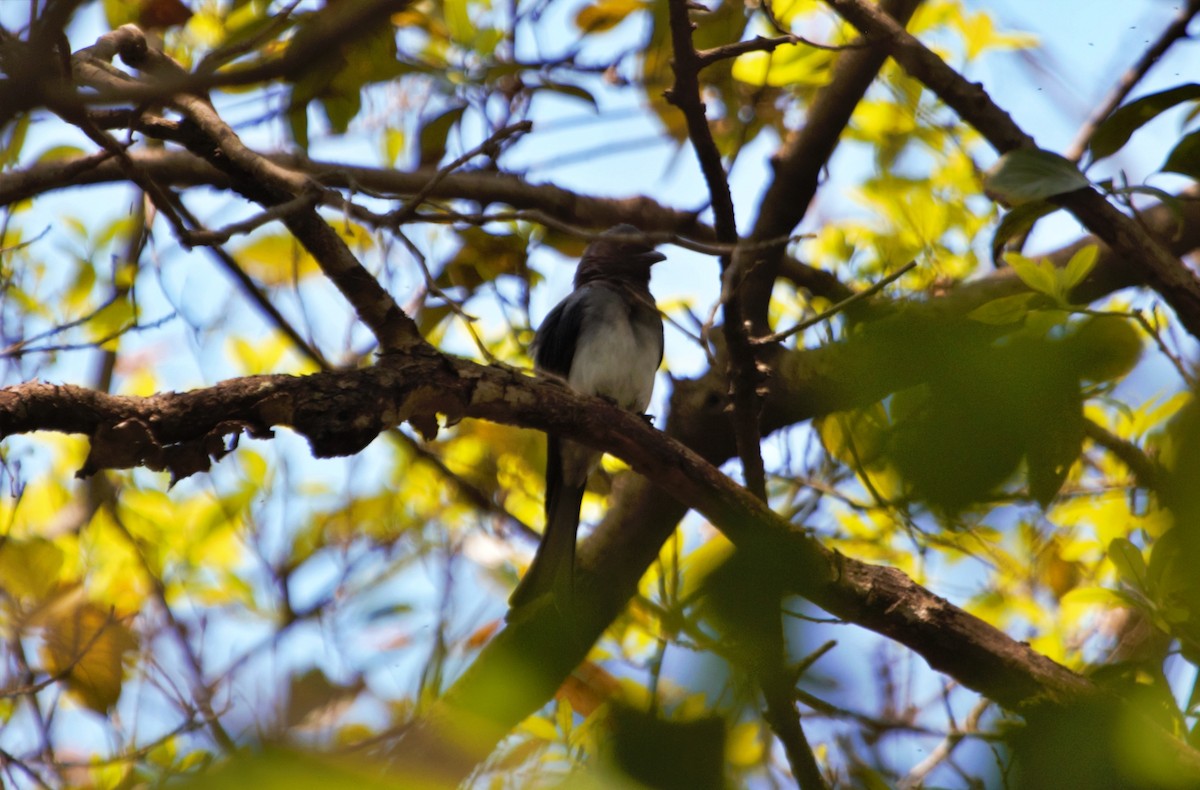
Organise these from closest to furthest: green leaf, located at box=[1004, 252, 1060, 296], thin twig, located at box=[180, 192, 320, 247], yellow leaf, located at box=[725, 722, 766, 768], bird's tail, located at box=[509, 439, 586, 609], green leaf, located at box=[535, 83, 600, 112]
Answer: yellow leaf, located at box=[725, 722, 766, 768], green leaf, located at box=[1004, 252, 1060, 296], thin twig, located at box=[180, 192, 320, 247], bird's tail, located at box=[509, 439, 586, 609], green leaf, located at box=[535, 83, 600, 112]

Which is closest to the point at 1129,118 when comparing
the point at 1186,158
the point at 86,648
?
the point at 1186,158

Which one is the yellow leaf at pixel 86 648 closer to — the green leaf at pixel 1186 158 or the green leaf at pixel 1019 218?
the green leaf at pixel 1019 218

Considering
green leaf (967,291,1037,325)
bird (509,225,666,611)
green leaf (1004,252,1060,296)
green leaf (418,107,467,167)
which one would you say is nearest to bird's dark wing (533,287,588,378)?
bird (509,225,666,611)

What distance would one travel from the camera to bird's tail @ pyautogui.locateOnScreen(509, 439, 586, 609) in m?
3.84

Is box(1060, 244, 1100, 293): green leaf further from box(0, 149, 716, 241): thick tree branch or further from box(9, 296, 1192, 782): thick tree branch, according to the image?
box(0, 149, 716, 241): thick tree branch

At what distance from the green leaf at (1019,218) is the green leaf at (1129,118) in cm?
21

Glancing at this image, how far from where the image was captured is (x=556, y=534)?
4.49 meters

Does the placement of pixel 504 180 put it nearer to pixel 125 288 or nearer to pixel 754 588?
pixel 125 288

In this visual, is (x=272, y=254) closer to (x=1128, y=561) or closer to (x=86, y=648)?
(x=86, y=648)

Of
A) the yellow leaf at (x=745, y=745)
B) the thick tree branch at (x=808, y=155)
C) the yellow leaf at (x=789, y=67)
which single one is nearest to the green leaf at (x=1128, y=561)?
the yellow leaf at (x=745, y=745)

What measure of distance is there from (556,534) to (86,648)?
1806 mm

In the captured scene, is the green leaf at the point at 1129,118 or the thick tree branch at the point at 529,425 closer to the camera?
the thick tree branch at the point at 529,425

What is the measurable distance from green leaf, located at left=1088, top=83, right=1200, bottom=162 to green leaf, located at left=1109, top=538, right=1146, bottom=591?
3.87 feet

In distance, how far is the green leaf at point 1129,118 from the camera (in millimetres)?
2602
